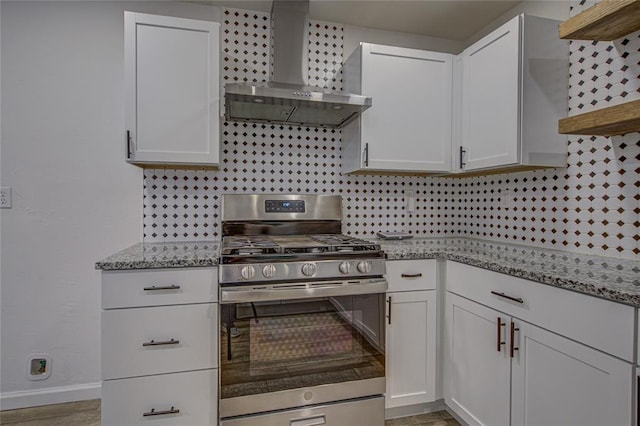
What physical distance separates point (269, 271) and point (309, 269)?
19 cm

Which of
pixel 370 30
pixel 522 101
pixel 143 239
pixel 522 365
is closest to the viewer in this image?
pixel 522 365

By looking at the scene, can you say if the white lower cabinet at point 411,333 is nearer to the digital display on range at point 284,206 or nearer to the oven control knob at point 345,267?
the oven control knob at point 345,267

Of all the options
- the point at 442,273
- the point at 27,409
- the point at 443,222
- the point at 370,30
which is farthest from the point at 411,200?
the point at 27,409

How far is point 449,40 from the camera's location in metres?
2.66

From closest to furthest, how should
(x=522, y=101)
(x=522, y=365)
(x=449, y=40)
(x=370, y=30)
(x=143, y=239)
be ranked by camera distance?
(x=522, y=365)
(x=522, y=101)
(x=143, y=239)
(x=370, y=30)
(x=449, y=40)

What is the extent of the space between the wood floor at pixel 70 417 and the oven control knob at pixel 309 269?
3.28 ft

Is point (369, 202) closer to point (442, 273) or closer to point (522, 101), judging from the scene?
point (442, 273)

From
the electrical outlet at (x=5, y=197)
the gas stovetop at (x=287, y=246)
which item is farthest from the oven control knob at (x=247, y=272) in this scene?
the electrical outlet at (x=5, y=197)

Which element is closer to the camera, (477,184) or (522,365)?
(522,365)

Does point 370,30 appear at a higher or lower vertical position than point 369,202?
higher

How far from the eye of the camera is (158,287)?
1.57 meters

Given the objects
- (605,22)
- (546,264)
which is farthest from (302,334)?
(605,22)

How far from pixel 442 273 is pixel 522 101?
98 cm

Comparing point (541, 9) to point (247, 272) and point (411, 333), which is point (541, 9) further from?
point (247, 272)
